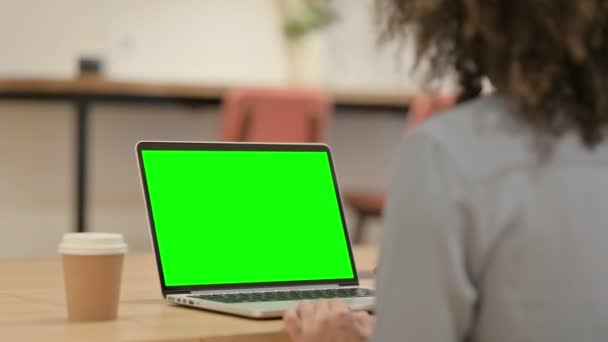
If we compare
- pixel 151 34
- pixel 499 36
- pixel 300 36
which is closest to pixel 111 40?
pixel 151 34

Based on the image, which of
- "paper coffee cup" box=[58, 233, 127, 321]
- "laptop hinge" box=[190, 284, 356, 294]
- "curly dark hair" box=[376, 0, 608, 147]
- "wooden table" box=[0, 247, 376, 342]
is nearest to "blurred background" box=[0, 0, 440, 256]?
"laptop hinge" box=[190, 284, 356, 294]

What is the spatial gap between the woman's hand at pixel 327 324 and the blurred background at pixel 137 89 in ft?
7.41

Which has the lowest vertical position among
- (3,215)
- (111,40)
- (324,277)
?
(3,215)

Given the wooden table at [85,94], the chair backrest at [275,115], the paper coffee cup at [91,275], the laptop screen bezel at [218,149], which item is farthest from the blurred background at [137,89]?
the paper coffee cup at [91,275]

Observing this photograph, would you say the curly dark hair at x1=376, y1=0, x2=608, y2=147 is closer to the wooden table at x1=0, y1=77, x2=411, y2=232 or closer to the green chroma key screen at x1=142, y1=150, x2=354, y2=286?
the green chroma key screen at x1=142, y1=150, x2=354, y2=286

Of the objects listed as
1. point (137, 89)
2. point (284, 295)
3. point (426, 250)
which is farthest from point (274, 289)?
point (137, 89)

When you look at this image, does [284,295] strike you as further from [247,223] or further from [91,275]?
[91,275]

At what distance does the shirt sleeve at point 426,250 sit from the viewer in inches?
29.3

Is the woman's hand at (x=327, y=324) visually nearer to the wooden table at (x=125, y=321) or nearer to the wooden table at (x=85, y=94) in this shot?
the wooden table at (x=125, y=321)

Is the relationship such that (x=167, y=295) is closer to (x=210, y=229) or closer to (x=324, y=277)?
(x=210, y=229)

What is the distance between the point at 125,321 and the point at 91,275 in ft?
0.19

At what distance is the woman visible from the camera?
748 mm

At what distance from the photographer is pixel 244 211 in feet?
4.36

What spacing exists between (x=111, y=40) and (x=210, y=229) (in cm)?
455
